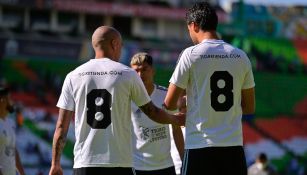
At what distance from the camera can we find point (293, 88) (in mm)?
46969

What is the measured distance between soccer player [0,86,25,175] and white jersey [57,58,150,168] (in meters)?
2.97

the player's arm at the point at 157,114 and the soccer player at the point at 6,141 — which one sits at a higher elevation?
the player's arm at the point at 157,114

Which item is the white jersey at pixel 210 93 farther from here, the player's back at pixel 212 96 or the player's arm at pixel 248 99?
the player's arm at pixel 248 99

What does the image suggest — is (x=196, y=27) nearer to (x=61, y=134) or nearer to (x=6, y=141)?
(x=61, y=134)

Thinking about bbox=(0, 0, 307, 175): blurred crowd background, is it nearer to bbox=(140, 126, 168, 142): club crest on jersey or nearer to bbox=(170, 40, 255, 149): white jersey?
bbox=(140, 126, 168, 142): club crest on jersey

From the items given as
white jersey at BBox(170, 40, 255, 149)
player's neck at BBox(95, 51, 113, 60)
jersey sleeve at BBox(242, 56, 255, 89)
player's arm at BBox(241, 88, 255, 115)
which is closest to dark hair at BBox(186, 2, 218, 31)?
white jersey at BBox(170, 40, 255, 149)

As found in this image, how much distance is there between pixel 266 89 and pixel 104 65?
39.8 m

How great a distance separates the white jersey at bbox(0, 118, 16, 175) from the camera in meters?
9.23

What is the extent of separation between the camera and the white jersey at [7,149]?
923 cm

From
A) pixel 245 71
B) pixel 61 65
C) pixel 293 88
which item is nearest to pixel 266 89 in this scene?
pixel 293 88

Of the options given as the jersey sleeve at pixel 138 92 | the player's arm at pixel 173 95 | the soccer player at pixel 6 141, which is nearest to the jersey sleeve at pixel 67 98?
the jersey sleeve at pixel 138 92

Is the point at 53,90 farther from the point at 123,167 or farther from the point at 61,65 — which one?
the point at 123,167

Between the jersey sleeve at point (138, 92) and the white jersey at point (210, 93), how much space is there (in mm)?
331

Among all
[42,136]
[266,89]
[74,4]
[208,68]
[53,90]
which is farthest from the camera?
[74,4]
